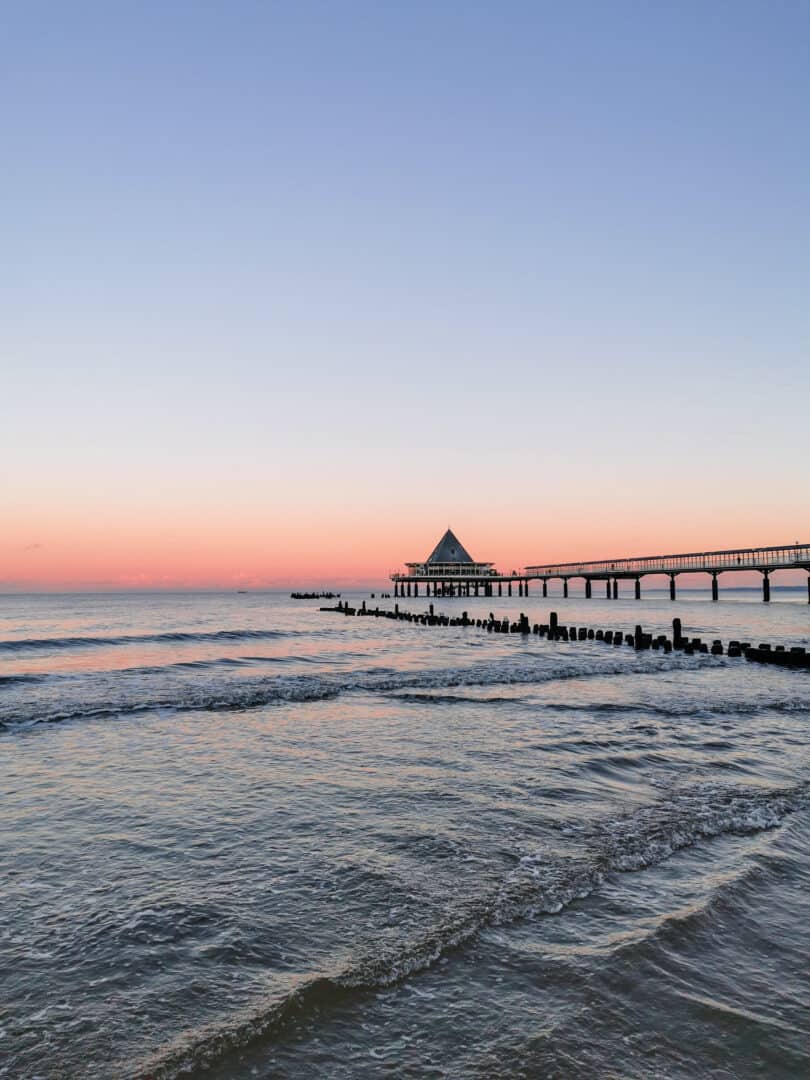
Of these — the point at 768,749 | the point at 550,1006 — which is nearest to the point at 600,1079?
the point at 550,1006

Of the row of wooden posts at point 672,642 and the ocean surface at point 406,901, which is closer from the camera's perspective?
the ocean surface at point 406,901

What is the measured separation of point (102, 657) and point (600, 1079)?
34.2 meters

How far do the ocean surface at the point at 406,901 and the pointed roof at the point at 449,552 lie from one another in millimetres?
108351

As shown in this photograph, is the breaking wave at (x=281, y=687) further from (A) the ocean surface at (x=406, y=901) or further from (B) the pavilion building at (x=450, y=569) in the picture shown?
(B) the pavilion building at (x=450, y=569)

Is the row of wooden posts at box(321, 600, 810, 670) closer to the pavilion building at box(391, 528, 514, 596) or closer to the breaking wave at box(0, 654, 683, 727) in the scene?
the breaking wave at box(0, 654, 683, 727)

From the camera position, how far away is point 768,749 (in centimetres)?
1275

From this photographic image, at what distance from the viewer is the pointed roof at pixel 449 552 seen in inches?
4870

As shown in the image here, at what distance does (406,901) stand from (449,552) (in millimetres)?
118182

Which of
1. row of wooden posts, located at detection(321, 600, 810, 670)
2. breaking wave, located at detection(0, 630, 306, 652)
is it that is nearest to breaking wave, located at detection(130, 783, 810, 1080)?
row of wooden posts, located at detection(321, 600, 810, 670)

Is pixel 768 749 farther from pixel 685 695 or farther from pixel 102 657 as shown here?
pixel 102 657

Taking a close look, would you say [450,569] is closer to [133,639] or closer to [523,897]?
[133,639]

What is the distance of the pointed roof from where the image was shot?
406 ft

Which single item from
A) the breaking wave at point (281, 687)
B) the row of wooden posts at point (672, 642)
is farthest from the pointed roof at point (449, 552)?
the breaking wave at point (281, 687)

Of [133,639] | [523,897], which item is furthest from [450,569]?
[523,897]
